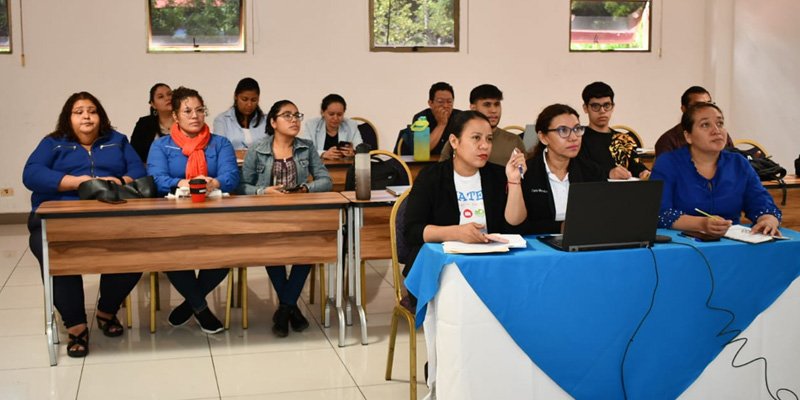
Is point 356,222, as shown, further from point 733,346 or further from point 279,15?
point 279,15

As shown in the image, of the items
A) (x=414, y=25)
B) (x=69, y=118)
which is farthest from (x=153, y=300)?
(x=414, y=25)

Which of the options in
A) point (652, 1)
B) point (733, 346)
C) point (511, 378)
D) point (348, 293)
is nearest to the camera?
point (511, 378)

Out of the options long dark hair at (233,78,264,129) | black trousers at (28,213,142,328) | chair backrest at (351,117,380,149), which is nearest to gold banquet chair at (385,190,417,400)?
black trousers at (28,213,142,328)

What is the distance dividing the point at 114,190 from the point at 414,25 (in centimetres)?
447

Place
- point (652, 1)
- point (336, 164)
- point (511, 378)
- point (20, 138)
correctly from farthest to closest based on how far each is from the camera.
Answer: point (652, 1)
point (20, 138)
point (336, 164)
point (511, 378)

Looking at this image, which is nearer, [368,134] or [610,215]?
[610,215]

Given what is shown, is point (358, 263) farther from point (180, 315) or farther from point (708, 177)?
point (708, 177)

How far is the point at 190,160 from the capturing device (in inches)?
172

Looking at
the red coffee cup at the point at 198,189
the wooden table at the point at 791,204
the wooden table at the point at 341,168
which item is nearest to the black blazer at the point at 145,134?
the wooden table at the point at 341,168

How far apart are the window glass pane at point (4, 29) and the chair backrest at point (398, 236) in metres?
5.20

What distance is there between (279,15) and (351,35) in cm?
65

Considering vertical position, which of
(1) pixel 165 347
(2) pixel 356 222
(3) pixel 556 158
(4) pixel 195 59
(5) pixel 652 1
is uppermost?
(5) pixel 652 1

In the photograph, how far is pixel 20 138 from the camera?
7352 mm

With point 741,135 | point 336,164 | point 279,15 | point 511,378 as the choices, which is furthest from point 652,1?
point 511,378
